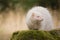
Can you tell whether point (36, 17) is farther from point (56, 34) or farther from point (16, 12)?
point (16, 12)

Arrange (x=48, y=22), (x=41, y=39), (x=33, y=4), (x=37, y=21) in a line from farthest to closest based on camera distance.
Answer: (x=33, y=4) → (x=48, y=22) → (x=37, y=21) → (x=41, y=39)

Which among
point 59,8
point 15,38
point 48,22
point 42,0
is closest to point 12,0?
point 42,0

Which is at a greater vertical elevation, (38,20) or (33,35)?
(38,20)

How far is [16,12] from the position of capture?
10.7m

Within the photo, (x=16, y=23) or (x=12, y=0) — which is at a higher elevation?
(x=12, y=0)

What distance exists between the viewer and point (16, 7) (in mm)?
11094

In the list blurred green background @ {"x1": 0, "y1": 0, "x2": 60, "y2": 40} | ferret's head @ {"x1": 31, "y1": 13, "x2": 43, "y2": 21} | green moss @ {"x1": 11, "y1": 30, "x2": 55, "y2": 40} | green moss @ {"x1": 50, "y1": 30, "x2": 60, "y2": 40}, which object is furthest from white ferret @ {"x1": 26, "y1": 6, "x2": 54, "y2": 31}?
blurred green background @ {"x1": 0, "y1": 0, "x2": 60, "y2": 40}

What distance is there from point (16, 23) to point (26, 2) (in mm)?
1341

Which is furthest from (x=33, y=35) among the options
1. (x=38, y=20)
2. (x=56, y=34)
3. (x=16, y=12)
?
(x=16, y=12)

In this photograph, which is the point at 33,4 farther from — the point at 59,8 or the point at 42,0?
the point at 59,8

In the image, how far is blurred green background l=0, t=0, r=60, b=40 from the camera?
994 centimetres

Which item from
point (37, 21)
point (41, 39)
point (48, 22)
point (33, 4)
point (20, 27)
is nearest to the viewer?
point (41, 39)

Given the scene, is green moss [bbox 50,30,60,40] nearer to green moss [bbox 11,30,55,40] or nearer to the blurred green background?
green moss [bbox 11,30,55,40]

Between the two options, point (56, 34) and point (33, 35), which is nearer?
point (33, 35)
